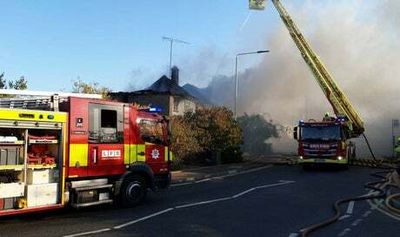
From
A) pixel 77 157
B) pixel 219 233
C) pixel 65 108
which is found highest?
pixel 65 108

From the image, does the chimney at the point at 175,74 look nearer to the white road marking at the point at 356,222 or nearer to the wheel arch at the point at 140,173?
the wheel arch at the point at 140,173

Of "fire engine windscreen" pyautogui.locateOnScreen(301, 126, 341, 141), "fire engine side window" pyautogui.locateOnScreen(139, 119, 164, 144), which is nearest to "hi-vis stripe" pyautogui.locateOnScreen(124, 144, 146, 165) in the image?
"fire engine side window" pyautogui.locateOnScreen(139, 119, 164, 144)

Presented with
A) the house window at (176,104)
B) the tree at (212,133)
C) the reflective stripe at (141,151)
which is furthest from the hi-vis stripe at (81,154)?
the house window at (176,104)

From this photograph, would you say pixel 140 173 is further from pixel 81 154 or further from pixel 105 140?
pixel 81 154

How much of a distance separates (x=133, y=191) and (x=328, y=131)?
60.1ft

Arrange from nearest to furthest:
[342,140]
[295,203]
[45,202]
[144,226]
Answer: [144,226], [45,202], [295,203], [342,140]

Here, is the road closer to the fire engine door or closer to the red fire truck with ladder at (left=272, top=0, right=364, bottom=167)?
the fire engine door

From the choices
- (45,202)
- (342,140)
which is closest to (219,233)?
(45,202)

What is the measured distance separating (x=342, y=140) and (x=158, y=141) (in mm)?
17370

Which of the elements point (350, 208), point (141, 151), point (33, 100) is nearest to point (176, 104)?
point (141, 151)

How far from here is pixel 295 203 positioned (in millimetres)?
16000

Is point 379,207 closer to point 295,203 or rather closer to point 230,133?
point 295,203

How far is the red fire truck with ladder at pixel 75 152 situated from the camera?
1214 centimetres

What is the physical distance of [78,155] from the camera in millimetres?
13555
